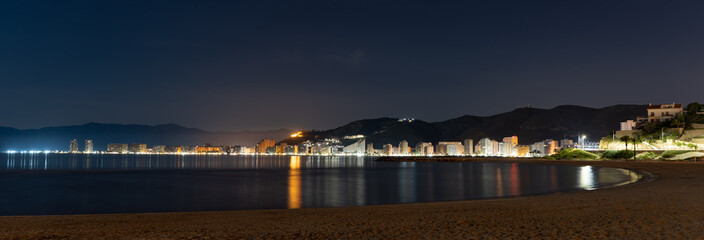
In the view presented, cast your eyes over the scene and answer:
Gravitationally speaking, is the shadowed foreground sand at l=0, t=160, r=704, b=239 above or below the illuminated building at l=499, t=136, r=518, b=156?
below

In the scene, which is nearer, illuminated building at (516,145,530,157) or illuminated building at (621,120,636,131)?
illuminated building at (621,120,636,131)

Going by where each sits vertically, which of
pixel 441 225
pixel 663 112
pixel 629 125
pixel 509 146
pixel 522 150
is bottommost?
pixel 441 225

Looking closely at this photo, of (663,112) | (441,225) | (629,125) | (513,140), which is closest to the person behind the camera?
(441,225)

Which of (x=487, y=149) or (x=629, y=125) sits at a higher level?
(x=629, y=125)

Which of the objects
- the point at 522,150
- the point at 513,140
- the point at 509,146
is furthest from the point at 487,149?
the point at 522,150

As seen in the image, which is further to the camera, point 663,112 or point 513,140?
point 513,140

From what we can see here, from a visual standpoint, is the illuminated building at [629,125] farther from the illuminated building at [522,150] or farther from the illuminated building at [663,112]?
the illuminated building at [522,150]

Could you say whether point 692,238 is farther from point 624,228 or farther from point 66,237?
point 66,237

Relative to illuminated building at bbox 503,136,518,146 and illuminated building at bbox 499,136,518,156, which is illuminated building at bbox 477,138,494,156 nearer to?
illuminated building at bbox 499,136,518,156

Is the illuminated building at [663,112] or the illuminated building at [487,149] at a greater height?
the illuminated building at [663,112]

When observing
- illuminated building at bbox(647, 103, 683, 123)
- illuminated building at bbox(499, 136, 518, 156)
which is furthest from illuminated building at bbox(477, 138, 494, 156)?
illuminated building at bbox(647, 103, 683, 123)

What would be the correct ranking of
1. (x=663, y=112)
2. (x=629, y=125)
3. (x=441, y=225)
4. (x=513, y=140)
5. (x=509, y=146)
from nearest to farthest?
(x=441, y=225)
(x=663, y=112)
(x=629, y=125)
(x=509, y=146)
(x=513, y=140)

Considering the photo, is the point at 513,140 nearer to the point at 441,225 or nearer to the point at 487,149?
the point at 487,149

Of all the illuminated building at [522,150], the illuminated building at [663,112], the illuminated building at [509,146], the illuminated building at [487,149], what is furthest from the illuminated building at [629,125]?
the illuminated building at [487,149]
